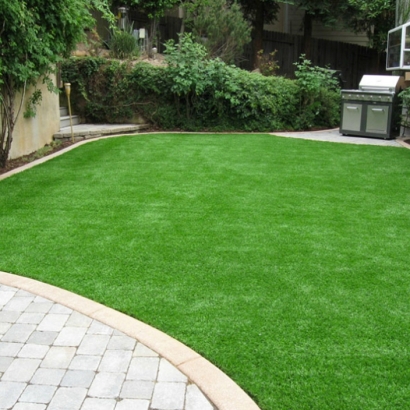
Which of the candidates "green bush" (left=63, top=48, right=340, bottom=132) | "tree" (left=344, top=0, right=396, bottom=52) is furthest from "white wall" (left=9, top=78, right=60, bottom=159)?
"tree" (left=344, top=0, right=396, bottom=52)

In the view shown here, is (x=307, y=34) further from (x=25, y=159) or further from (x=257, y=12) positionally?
(x=25, y=159)

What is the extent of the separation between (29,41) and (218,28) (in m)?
7.21

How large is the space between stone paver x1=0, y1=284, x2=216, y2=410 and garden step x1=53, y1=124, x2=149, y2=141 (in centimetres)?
690

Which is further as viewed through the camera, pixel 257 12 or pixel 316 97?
pixel 257 12

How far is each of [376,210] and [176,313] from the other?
3070 mm

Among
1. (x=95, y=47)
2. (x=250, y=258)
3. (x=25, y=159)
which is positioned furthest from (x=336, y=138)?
(x=250, y=258)

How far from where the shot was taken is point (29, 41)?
275 inches

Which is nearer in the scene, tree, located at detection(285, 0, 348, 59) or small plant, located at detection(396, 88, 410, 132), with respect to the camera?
small plant, located at detection(396, 88, 410, 132)

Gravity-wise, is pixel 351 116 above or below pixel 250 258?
above

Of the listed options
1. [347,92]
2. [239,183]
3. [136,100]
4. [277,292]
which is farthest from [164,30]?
[277,292]

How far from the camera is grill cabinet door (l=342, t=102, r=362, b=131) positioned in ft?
36.3

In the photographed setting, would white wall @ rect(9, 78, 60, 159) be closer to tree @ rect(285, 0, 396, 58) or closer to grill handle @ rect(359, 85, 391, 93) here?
grill handle @ rect(359, 85, 391, 93)

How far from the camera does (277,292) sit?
3.59m

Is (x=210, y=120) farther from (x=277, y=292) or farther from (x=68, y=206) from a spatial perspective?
(x=277, y=292)
